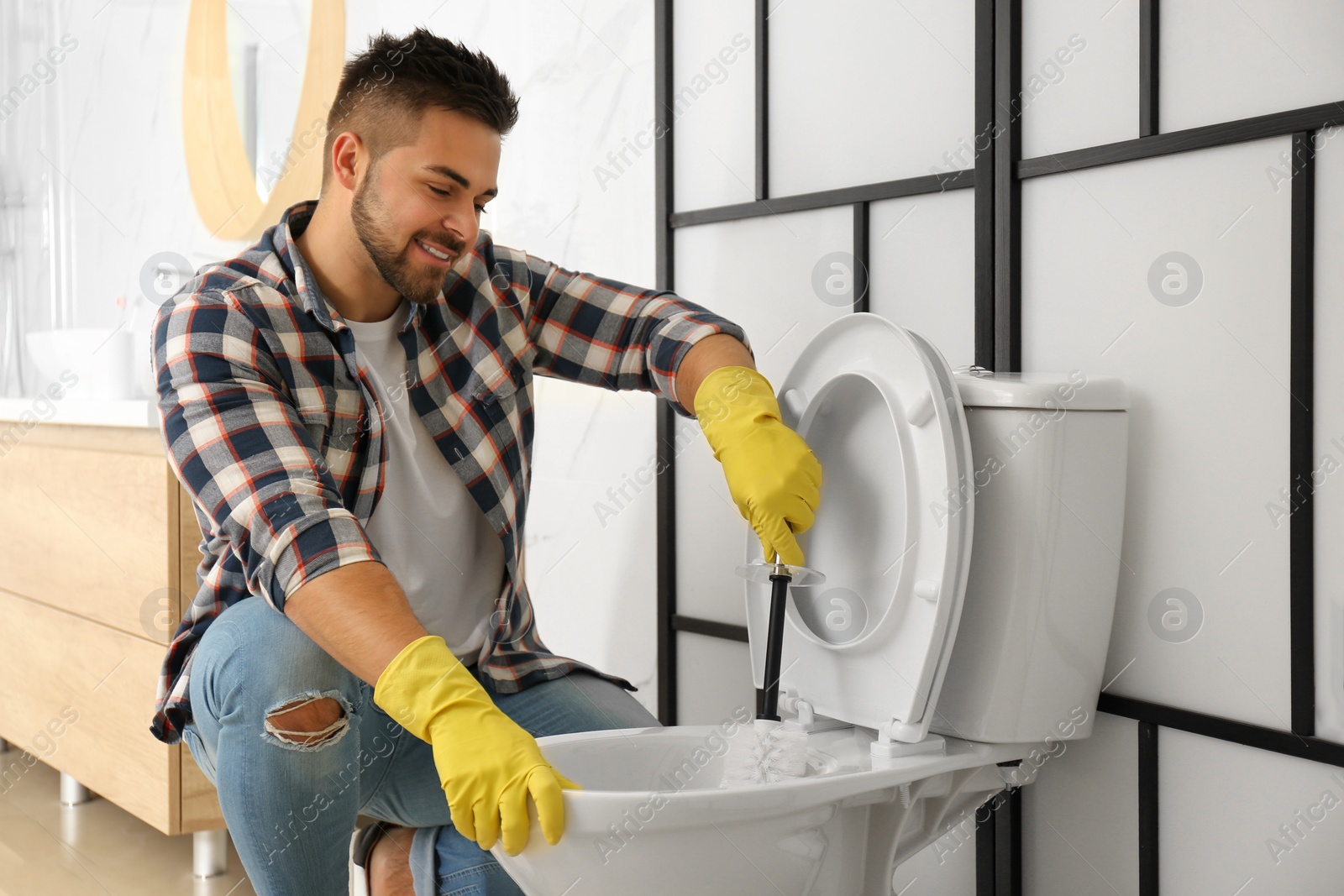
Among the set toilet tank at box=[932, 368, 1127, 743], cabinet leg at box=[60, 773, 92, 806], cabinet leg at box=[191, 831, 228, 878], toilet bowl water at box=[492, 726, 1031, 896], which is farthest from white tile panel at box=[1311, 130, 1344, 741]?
cabinet leg at box=[60, 773, 92, 806]

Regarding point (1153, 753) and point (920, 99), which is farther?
point (920, 99)

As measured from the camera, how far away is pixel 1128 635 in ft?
3.54

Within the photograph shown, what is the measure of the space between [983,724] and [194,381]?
784mm

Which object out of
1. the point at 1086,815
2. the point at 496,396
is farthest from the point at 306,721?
the point at 1086,815

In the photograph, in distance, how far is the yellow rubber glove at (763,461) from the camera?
1052mm

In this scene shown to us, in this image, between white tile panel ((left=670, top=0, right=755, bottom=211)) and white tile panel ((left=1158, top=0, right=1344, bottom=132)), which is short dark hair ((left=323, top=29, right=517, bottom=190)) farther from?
white tile panel ((left=1158, top=0, right=1344, bottom=132))

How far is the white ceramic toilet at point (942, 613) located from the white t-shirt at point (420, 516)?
27cm

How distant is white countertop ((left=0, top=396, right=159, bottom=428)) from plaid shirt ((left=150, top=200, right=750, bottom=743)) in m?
0.45

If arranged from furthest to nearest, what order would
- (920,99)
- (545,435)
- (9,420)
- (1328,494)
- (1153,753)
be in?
1. (9,420)
2. (545,435)
3. (920,99)
4. (1153,753)
5. (1328,494)

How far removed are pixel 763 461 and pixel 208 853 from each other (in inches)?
45.2

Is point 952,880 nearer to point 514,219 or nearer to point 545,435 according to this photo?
point 545,435

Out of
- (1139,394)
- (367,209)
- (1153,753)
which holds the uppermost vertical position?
(367,209)

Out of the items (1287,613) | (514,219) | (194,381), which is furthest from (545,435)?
(1287,613)

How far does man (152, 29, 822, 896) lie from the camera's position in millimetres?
921
